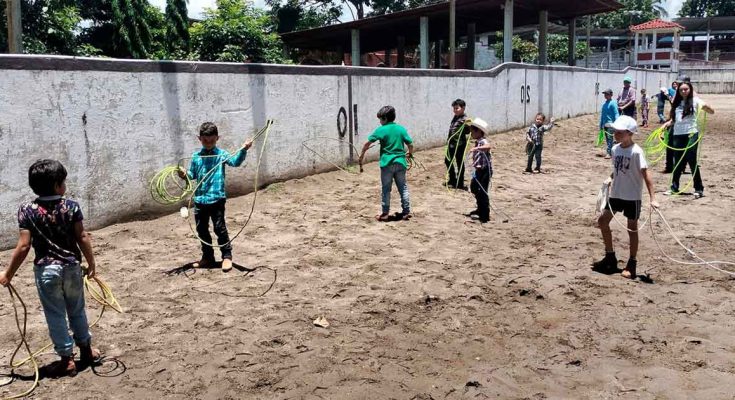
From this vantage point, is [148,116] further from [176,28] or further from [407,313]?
[176,28]

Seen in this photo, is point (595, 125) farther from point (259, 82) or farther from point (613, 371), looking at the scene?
point (613, 371)

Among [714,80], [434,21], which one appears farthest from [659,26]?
[434,21]

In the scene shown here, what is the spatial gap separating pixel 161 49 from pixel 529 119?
719 inches

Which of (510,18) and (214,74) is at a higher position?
(510,18)

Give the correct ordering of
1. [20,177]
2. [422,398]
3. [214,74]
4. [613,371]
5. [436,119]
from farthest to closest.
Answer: [436,119] < [214,74] < [20,177] < [613,371] < [422,398]

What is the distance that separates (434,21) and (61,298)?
25.9m

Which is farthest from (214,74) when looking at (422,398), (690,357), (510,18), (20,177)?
(510,18)

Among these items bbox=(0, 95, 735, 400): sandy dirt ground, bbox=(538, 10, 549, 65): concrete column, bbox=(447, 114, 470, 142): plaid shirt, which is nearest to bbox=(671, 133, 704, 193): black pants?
bbox=(0, 95, 735, 400): sandy dirt ground

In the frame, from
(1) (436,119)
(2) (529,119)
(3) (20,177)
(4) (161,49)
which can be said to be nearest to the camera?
(3) (20,177)

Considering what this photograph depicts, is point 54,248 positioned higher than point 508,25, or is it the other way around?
point 508,25

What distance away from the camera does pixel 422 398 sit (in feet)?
12.2

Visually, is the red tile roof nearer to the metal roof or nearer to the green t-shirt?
the metal roof

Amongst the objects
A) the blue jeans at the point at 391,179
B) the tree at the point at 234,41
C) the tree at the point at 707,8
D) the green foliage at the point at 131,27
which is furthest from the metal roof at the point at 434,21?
the tree at the point at 707,8

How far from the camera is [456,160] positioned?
10.5 m
